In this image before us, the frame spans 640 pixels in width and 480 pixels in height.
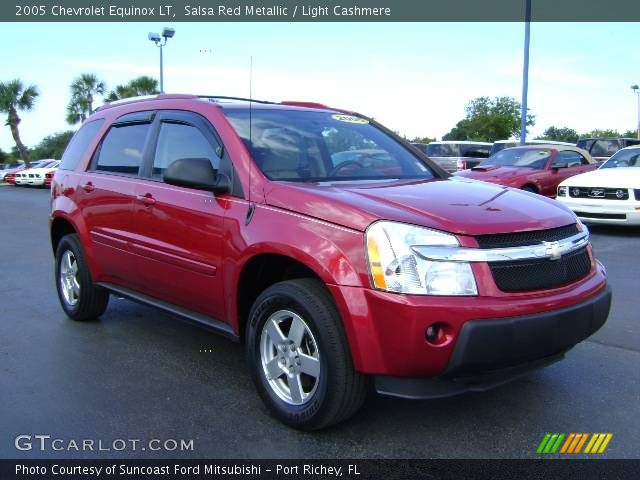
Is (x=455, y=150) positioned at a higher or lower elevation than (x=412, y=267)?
higher

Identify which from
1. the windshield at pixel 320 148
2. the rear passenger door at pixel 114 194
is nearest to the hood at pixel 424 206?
the windshield at pixel 320 148

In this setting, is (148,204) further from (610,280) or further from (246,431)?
(610,280)

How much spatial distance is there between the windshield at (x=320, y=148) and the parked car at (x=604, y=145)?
19.2 m

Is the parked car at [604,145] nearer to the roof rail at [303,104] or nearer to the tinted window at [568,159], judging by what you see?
the tinted window at [568,159]

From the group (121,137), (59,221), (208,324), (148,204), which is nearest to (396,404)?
(208,324)

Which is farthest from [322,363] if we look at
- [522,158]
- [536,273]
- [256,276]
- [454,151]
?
[454,151]

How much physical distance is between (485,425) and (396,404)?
51 cm

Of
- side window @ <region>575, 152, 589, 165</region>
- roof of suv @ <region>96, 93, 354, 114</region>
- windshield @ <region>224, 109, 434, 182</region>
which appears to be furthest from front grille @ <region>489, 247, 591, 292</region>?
side window @ <region>575, 152, 589, 165</region>

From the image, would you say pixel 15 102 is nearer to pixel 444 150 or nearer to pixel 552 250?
pixel 444 150

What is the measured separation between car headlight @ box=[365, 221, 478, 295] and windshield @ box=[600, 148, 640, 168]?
32.2 feet

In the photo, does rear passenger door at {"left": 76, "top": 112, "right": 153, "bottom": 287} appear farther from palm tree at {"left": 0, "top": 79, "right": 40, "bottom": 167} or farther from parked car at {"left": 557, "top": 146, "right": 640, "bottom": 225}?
palm tree at {"left": 0, "top": 79, "right": 40, "bottom": 167}

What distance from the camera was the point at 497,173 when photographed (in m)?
12.7

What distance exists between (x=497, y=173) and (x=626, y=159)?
229 centimetres

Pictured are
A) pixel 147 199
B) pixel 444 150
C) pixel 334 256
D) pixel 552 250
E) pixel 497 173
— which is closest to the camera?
pixel 334 256
